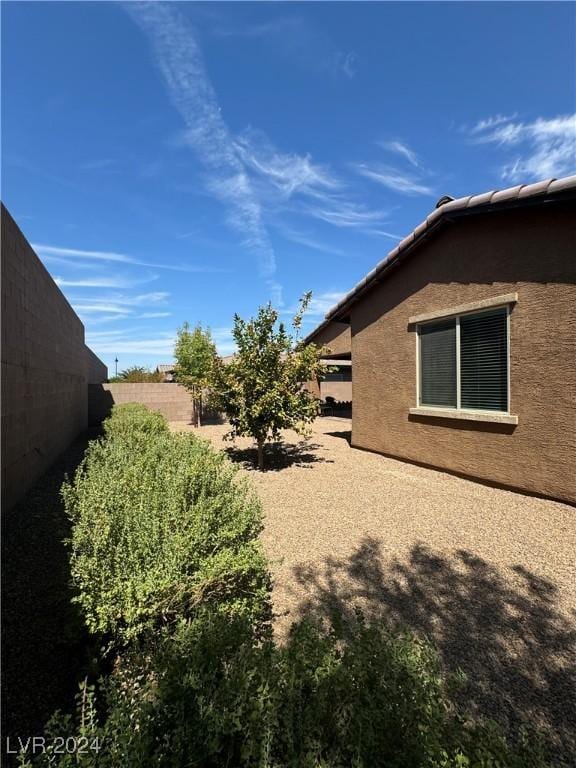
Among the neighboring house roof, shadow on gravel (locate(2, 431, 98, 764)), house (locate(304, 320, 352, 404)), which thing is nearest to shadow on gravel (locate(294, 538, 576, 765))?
shadow on gravel (locate(2, 431, 98, 764))

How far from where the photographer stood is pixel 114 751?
1399mm

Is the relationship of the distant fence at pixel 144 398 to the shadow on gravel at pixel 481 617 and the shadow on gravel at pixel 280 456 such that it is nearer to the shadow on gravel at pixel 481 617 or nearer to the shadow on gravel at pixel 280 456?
the shadow on gravel at pixel 280 456

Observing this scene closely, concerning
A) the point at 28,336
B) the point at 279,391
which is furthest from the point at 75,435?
the point at 279,391

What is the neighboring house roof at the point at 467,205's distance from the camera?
5643mm

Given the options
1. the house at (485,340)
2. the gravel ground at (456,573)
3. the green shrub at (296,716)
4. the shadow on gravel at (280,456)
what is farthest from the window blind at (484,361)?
the green shrub at (296,716)

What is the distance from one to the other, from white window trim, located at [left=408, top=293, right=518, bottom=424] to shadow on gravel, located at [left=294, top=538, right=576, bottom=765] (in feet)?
10.1

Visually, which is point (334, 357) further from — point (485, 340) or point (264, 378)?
point (485, 340)

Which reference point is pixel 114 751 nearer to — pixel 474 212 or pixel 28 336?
pixel 28 336

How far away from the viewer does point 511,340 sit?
6582mm

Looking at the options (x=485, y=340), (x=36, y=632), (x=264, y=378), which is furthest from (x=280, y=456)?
(x=36, y=632)

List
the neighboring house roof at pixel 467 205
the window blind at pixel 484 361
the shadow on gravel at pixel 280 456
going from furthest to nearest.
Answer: the shadow on gravel at pixel 280 456, the window blind at pixel 484 361, the neighboring house roof at pixel 467 205

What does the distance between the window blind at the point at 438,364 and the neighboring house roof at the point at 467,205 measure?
5.80 feet

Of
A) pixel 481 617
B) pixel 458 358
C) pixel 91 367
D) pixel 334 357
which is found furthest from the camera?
pixel 91 367

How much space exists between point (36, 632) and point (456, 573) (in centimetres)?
376
